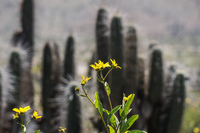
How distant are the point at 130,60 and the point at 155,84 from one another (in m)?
0.76

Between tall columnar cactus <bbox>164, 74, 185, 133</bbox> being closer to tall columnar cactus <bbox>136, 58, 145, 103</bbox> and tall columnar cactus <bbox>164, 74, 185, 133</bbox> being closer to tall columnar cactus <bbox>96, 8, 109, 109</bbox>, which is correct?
tall columnar cactus <bbox>136, 58, 145, 103</bbox>

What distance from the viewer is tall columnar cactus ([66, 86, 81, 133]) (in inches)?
171

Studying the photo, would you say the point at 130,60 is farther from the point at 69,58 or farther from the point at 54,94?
the point at 54,94

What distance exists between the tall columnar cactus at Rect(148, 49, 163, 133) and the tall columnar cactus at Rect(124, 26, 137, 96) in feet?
1.55

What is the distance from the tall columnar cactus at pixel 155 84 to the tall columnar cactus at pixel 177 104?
1.47 feet

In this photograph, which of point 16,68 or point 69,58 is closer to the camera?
point 16,68

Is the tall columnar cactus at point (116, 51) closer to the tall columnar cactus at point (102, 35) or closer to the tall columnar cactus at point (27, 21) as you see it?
the tall columnar cactus at point (102, 35)

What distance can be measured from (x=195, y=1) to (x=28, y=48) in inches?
3410

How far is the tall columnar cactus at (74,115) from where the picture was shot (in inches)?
171

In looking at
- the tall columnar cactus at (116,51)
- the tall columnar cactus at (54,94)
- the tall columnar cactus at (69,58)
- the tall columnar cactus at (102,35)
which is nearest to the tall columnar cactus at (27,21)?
the tall columnar cactus at (54,94)

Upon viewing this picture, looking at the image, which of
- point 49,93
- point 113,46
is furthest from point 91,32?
point 49,93

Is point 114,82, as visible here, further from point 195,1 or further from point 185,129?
point 195,1

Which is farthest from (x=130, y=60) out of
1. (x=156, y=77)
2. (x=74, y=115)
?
(x=74, y=115)

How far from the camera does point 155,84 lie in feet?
18.8
